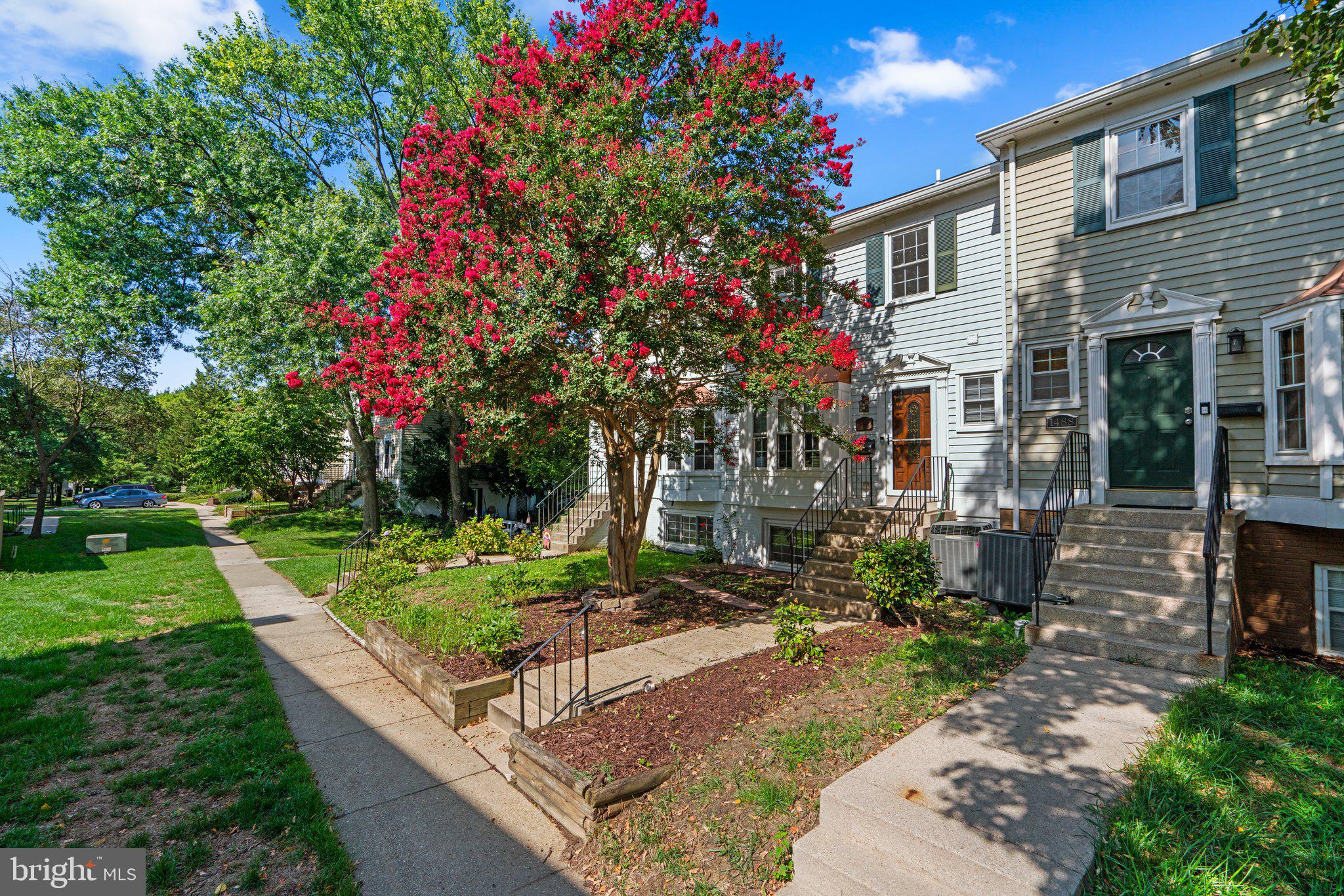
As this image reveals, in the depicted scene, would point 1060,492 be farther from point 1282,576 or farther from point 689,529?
point 689,529

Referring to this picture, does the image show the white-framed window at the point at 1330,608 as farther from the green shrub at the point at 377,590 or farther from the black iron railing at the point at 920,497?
the green shrub at the point at 377,590

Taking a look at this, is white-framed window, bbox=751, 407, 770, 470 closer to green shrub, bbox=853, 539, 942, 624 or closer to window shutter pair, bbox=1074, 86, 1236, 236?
green shrub, bbox=853, 539, 942, 624

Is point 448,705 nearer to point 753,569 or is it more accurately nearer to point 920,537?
point 920,537

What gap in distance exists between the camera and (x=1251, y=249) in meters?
7.54

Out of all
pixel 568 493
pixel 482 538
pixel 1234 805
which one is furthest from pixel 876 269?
pixel 568 493

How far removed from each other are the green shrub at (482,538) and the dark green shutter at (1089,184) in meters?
13.0

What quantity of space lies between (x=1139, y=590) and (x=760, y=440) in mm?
7849

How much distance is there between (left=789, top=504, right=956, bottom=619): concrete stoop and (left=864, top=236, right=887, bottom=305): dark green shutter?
13.5 feet

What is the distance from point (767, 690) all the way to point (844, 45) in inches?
414

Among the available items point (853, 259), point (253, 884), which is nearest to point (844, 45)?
point (853, 259)

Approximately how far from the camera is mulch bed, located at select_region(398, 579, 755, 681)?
6988 millimetres

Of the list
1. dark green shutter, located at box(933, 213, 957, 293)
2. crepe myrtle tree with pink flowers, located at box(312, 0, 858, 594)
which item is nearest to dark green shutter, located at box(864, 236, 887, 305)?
dark green shutter, located at box(933, 213, 957, 293)

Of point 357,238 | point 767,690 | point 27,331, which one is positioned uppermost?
point 357,238

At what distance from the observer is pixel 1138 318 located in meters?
→ 8.32
